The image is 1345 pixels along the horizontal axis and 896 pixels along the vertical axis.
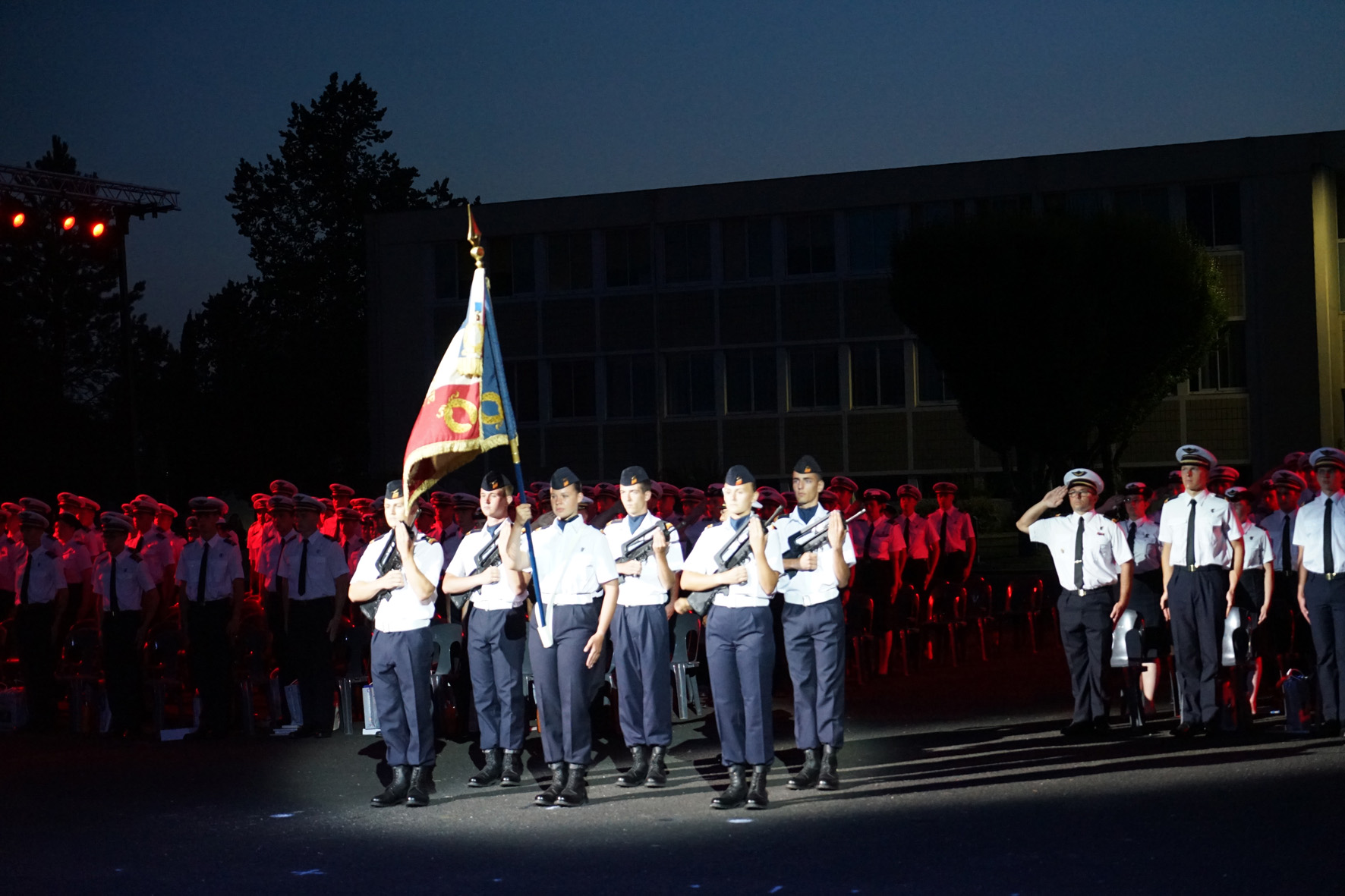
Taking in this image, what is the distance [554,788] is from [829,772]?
171 centimetres

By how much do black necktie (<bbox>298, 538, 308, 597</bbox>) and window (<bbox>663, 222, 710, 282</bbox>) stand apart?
109 feet

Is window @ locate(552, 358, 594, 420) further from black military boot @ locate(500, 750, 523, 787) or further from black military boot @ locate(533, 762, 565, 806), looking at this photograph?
black military boot @ locate(533, 762, 565, 806)

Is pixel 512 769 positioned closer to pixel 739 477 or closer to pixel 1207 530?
pixel 739 477

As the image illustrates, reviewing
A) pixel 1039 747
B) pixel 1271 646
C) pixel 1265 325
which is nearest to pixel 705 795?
pixel 1039 747

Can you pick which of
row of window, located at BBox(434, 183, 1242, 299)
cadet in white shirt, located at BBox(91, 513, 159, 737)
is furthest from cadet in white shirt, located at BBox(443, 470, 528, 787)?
row of window, located at BBox(434, 183, 1242, 299)

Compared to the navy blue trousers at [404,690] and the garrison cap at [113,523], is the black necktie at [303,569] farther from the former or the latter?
the navy blue trousers at [404,690]

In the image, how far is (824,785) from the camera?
10453 millimetres

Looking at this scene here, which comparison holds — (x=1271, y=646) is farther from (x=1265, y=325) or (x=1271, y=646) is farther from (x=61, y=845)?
(x=1265, y=325)

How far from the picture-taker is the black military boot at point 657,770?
10938 millimetres

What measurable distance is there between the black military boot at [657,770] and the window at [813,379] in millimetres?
35717

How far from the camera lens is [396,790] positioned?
10344 mm

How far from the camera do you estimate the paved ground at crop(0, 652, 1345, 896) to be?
798cm

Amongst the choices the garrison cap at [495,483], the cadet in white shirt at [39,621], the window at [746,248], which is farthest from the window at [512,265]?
the garrison cap at [495,483]

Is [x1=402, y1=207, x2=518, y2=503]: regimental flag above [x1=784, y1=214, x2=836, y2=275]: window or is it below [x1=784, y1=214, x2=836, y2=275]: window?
below
